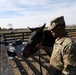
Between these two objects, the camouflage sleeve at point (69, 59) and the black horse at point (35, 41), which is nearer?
the camouflage sleeve at point (69, 59)

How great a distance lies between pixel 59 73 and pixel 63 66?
0.51 feet

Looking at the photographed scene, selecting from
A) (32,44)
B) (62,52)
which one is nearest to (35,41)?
(32,44)

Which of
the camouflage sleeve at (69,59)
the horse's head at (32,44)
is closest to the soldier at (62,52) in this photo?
the camouflage sleeve at (69,59)

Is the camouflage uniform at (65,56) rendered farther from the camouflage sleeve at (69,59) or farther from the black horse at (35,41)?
the black horse at (35,41)

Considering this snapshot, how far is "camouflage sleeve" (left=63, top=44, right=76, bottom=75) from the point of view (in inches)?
101

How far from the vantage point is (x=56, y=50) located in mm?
2719

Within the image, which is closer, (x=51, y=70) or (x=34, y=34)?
(x=51, y=70)

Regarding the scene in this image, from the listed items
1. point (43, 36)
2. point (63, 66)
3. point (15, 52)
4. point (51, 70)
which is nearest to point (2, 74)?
point (51, 70)

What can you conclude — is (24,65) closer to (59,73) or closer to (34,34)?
(34,34)

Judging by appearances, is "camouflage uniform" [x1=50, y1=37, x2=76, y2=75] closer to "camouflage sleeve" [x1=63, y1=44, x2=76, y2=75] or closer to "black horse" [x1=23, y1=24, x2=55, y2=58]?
"camouflage sleeve" [x1=63, y1=44, x2=76, y2=75]

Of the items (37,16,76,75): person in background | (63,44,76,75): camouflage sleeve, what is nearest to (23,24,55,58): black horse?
(37,16,76,75): person in background

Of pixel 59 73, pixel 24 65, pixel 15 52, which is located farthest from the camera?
pixel 15 52

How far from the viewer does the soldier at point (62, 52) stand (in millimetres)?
2564

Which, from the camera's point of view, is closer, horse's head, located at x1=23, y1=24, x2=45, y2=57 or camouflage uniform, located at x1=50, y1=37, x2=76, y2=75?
camouflage uniform, located at x1=50, y1=37, x2=76, y2=75
